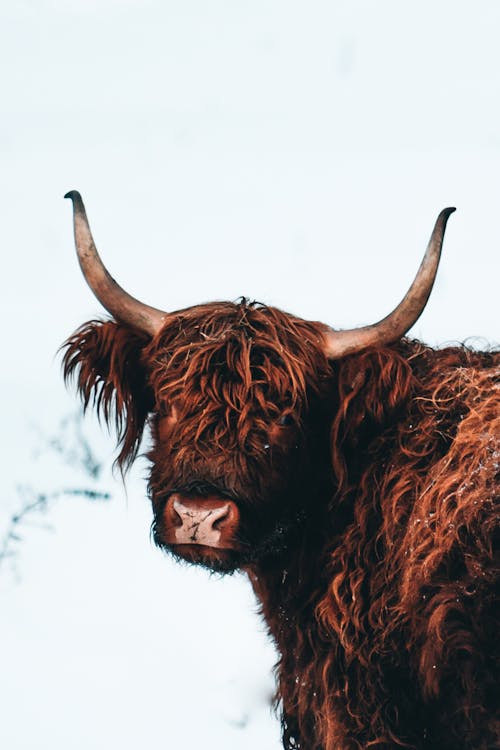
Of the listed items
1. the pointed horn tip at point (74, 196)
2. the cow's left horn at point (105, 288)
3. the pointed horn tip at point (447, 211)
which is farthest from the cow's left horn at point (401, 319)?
the pointed horn tip at point (74, 196)

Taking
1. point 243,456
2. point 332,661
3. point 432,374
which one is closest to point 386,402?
point 432,374

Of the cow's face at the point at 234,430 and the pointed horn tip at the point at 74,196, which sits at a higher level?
the pointed horn tip at the point at 74,196

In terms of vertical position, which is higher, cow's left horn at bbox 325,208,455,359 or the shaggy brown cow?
cow's left horn at bbox 325,208,455,359

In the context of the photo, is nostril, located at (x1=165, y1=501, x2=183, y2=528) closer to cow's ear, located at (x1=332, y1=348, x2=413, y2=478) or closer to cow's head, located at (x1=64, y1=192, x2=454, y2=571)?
cow's head, located at (x1=64, y1=192, x2=454, y2=571)

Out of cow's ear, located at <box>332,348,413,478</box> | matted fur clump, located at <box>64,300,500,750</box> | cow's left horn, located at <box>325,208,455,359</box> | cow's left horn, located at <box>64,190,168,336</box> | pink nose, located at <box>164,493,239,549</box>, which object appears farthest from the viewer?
cow's left horn, located at <box>64,190,168,336</box>

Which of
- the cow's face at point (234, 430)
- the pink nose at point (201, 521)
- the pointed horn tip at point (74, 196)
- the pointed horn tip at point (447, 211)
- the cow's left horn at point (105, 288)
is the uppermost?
the pointed horn tip at point (447, 211)

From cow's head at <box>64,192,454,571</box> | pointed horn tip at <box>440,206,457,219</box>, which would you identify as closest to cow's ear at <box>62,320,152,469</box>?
cow's head at <box>64,192,454,571</box>

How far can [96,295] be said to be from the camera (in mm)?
5391

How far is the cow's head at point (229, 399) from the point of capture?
189 inches

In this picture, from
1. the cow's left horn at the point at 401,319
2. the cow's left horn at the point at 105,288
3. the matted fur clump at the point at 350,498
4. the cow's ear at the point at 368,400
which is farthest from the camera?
the cow's left horn at the point at 105,288

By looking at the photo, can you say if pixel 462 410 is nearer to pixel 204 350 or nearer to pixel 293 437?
pixel 293 437

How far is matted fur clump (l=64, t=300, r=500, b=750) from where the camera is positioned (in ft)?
14.9

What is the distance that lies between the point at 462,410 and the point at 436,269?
1.56ft

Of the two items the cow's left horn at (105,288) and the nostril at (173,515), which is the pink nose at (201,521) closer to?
the nostril at (173,515)
